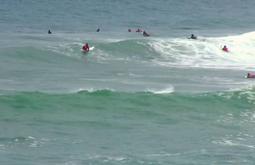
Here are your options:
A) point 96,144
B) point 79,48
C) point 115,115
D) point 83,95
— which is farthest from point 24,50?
point 96,144

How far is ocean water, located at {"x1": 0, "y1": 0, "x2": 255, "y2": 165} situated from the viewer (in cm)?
2953

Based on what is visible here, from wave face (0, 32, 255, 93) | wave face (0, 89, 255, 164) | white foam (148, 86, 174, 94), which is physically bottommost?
wave face (0, 89, 255, 164)

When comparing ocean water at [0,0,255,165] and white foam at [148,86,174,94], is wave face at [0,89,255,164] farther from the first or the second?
white foam at [148,86,174,94]

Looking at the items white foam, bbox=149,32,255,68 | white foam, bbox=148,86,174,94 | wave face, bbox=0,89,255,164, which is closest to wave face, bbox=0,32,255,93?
white foam, bbox=149,32,255,68

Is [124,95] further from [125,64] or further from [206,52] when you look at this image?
[206,52]

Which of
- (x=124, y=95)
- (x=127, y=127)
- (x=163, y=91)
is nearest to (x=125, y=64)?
(x=163, y=91)

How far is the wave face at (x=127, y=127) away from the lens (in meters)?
28.8

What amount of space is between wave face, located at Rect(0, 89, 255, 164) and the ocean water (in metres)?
0.04

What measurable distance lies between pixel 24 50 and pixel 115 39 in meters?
11.7

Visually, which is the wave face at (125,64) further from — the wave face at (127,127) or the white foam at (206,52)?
the wave face at (127,127)

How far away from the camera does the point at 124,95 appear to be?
3909 cm

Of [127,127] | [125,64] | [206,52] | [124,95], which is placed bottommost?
[127,127]

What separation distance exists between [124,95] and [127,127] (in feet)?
19.4

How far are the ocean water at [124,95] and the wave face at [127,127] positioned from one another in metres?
0.04
